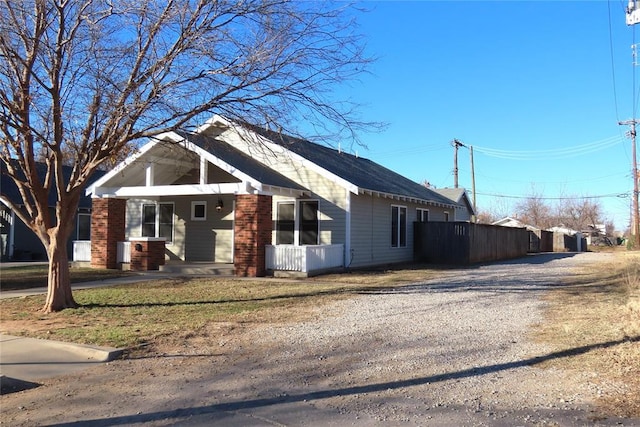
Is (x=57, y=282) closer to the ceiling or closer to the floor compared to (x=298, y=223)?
closer to the floor

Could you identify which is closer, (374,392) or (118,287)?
(374,392)

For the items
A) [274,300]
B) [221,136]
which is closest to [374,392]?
[274,300]

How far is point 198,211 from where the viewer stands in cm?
Answer: 2077

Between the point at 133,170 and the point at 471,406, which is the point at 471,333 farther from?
the point at 133,170

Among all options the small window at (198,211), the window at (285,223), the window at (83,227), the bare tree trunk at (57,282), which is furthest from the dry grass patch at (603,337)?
the window at (83,227)

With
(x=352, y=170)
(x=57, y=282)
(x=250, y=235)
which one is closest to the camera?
(x=57, y=282)

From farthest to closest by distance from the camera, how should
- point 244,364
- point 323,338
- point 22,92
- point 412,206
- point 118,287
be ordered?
point 412,206
point 118,287
point 22,92
point 323,338
point 244,364

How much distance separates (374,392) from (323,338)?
243cm

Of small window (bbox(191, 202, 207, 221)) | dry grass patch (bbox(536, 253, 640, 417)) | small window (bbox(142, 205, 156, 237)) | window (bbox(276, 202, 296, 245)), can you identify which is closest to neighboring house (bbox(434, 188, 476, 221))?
window (bbox(276, 202, 296, 245))

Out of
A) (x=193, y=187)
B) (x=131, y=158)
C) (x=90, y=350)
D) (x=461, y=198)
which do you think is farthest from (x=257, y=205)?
(x=461, y=198)

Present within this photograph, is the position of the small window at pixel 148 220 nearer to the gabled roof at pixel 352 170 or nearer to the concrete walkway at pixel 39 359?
the gabled roof at pixel 352 170

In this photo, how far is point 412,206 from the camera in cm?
2341

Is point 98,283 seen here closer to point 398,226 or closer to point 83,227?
point 398,226

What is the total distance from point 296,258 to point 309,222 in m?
2.93
